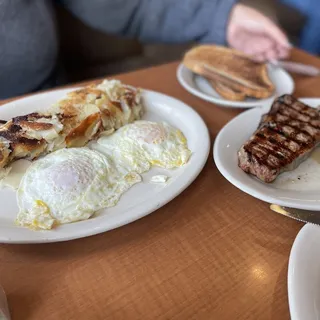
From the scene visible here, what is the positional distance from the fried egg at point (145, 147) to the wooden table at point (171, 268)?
0.43 feet

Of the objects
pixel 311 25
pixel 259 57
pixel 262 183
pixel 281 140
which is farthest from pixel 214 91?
pixel 311 25

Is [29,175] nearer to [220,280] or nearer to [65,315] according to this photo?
[65,315]

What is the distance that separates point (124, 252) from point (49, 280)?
191 mm

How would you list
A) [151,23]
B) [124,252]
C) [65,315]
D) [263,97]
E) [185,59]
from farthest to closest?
1. [151,23]
2. [185,59]
3. [263,97]
4. [124,252]
5. [65,315]

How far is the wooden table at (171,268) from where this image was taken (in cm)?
81

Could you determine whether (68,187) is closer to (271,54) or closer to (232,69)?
(232,69)

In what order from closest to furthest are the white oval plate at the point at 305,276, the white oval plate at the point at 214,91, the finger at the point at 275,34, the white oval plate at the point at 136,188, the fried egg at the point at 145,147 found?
the white oval plate at the point at 305,276, the white oval plate at the point at 136,188, the fried egg at the point at 145,147, the white oval plate at the point at 214,91, the finger at the point at 275,34

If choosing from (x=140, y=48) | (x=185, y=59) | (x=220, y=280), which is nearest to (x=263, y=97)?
(x=185, y=59)

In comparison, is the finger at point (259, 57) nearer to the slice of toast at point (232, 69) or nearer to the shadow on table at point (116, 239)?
the slice of toast at point (232, 69)

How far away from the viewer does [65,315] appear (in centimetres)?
78

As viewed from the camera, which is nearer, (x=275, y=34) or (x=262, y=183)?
(x=262, y=183)

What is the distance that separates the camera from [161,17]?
1.99 meters

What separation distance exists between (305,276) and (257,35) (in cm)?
139

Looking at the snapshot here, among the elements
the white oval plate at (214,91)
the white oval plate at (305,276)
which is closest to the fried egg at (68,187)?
the white oval plate at (305,276)
